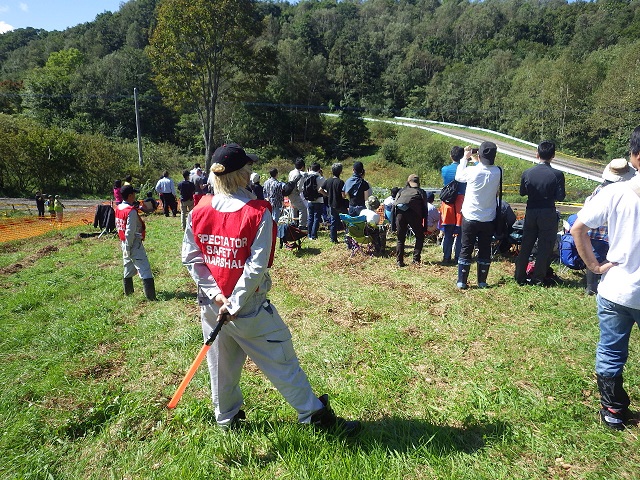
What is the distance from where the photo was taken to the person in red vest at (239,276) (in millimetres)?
2564

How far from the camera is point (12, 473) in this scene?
9.12 ft

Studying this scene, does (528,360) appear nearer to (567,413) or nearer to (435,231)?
(567,413)

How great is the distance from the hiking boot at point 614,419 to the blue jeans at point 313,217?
779cm

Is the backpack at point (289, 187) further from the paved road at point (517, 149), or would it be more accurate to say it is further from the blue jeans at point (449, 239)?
the paved road at point (517, 149)

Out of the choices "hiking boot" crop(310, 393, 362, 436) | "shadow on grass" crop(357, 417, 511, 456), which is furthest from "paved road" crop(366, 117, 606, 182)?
"hiking boot" crop(310, 393, 362, 436)

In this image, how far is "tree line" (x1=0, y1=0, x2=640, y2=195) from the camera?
23953mm

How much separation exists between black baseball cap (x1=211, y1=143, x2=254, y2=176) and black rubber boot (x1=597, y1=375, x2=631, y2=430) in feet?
10.6

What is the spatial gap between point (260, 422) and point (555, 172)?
17.5ft

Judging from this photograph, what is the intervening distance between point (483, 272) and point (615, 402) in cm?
325

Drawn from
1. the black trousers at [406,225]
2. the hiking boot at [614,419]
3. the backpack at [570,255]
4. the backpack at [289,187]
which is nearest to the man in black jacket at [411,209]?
the black trousers at [406,225]

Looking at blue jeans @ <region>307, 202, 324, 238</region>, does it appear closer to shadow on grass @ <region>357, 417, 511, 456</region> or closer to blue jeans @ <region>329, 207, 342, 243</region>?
blue jeans @ <region>329, 207, 342, 243</region>

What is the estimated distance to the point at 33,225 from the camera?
17297 millimetres

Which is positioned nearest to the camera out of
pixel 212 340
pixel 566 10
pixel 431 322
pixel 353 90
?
pixel 212 340

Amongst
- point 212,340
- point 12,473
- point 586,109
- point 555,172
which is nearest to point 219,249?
point 212,340
